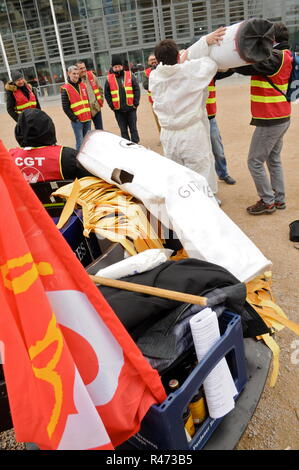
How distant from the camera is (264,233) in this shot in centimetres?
352

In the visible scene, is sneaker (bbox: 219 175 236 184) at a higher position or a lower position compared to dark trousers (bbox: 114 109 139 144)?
lower

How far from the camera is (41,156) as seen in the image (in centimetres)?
291

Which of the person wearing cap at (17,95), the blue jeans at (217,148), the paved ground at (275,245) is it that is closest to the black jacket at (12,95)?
the person wearing cap at (17,95)

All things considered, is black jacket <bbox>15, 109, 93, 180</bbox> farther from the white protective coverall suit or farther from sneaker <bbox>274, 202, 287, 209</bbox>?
sneaker <bbox>274, 202, 287, 209</bbox>

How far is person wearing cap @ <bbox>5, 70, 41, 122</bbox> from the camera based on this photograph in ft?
23.0

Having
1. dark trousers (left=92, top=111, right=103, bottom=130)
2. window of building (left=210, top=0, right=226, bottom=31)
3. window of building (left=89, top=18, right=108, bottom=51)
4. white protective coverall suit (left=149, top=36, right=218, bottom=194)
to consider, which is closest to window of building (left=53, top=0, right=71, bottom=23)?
window of building (left=89, top=18, right=108, bottom=51)

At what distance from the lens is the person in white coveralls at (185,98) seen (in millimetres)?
3164

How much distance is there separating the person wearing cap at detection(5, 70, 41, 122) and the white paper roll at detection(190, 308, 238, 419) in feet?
22.0

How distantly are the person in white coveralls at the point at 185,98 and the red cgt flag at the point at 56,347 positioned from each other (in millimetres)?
2547

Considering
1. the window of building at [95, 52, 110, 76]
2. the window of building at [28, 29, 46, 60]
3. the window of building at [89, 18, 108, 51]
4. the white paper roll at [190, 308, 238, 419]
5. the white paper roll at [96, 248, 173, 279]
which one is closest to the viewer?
the white paper roll at [190, 308, 238, 419]

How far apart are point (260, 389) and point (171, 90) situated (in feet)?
8.79

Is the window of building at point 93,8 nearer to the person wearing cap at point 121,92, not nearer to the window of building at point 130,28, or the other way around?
the window of building at point 130,28

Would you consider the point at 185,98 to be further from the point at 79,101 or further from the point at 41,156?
the point at 79,101

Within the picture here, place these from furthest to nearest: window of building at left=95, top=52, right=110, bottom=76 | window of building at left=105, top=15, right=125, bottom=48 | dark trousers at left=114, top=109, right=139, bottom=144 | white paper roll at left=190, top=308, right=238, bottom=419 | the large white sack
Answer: window of building at left=95, top=52, right=110, bottom=76 < window of building at left=105, top=15, right=125, bottom=48 < dark trousers at left=114, top=109, right=139, bottom=144 < the large white sack < white paper roll at left=190, top=308, right=238, bottom=419
